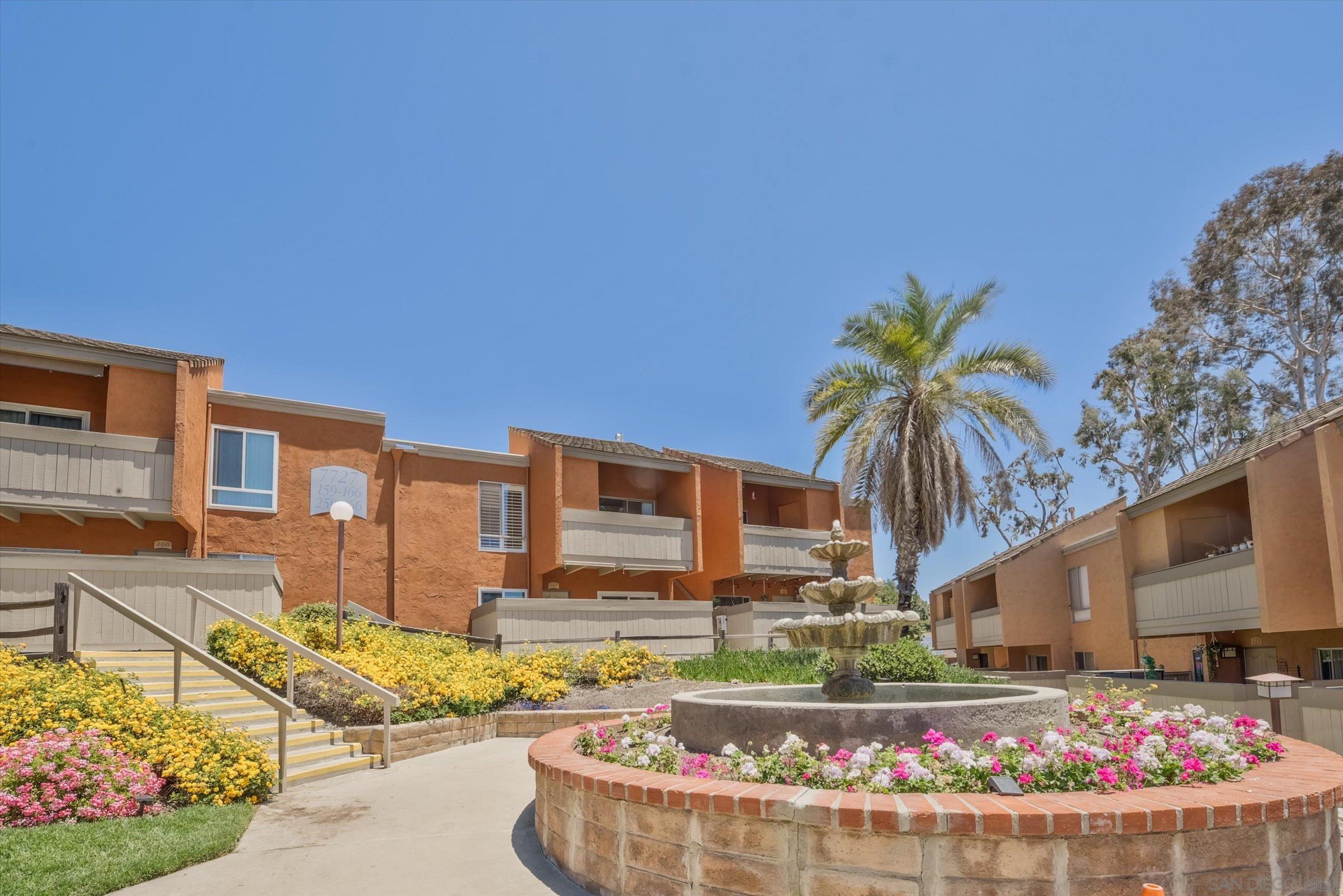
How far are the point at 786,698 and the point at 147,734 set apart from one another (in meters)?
6.82

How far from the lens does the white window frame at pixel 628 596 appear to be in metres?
28.1

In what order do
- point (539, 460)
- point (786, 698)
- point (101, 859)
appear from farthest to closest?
point (539, 460) < point (786, 698) < point (101, 859)

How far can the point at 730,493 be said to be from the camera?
96.3 feet

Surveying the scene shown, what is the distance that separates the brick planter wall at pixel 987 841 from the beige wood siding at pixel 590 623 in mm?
Result: 15078

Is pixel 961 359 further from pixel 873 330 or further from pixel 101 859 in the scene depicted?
pixel 101 859

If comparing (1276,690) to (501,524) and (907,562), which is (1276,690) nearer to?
(907,562)

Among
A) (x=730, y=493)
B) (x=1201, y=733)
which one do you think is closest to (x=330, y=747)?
(x=1201, y=733)

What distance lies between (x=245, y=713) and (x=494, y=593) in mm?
13468

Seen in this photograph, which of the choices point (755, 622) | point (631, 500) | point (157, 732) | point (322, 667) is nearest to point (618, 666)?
point (322, 667)

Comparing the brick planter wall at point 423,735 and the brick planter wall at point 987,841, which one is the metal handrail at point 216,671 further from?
the brick planter wall at point 987,841

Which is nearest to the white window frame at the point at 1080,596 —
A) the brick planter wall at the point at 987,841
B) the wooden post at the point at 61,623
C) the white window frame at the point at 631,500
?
the white window frame at the point at 631,500

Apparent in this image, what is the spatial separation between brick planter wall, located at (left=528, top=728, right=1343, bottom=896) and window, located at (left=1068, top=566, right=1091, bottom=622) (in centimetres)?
2563

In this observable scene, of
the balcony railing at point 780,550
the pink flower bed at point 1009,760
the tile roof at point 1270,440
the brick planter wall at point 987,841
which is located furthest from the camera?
the balcony railing at point 780,550

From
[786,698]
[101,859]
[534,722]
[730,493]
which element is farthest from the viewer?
[730,493]
